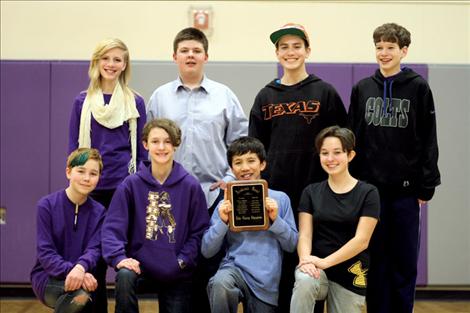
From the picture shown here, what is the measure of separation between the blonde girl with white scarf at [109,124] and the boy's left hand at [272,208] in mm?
862

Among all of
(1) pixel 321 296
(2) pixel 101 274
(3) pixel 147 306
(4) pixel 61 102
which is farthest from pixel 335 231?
(4) pixel 61 102

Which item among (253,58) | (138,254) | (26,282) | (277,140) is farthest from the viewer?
(253,58)

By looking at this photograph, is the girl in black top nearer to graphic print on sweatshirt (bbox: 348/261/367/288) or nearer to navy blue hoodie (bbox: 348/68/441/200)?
graphic print on sweatshirt (bbox: 348/261/367/288)

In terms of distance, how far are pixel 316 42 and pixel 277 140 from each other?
2.54 metres

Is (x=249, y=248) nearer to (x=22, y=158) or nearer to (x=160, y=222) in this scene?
(x=160, y=222)

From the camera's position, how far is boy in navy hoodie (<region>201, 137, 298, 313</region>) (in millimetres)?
3027

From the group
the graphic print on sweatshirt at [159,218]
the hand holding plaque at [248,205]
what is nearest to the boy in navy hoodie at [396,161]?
the hand holding plaque at [248,205]

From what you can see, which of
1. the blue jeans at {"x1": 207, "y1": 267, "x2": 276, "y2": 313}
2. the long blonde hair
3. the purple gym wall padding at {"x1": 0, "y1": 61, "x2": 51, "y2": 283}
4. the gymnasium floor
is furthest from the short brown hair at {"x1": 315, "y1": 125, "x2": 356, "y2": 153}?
the purple gym wall padding at {"x1": 0, "y1": 61, "x2": 51, "y2": 283}

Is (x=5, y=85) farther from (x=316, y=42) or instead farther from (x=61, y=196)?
(x=316, y=42)

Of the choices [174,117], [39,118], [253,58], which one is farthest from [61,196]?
[253,58]

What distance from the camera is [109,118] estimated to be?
340 cm

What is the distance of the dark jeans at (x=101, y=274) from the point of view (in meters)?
3.28

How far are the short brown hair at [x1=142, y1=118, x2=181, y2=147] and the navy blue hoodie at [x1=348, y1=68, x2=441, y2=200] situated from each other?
3.54ft

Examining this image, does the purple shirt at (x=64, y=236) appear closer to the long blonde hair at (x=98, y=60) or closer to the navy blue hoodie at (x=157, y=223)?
the navy blue hoodie at (x=157, y=223)
